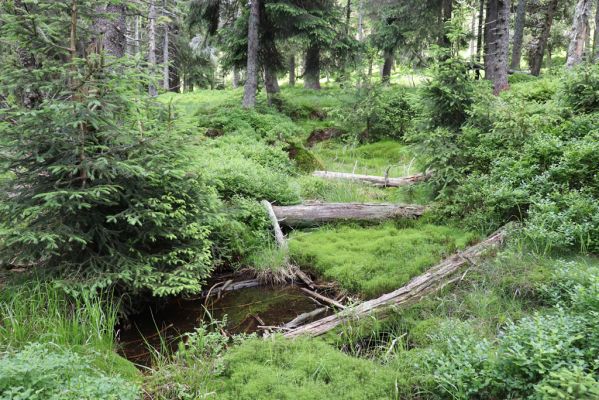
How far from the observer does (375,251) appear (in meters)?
6.18

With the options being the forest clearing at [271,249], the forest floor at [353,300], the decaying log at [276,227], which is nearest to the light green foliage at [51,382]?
the forest clearing at [271,249]

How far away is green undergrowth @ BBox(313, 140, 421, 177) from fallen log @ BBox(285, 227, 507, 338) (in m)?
4.94

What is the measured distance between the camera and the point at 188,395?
3104 mm

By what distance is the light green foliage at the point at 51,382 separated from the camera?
2.52 metres

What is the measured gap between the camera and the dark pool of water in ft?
15.1

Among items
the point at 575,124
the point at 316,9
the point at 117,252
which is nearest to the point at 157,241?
the point at 117,252

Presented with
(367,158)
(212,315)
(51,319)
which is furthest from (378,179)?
(51,319)

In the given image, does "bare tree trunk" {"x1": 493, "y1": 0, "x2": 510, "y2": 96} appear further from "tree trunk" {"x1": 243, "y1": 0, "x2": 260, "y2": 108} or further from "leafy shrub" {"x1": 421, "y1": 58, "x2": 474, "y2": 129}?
"tree trunk" {"x1": 243, "y1": 0, "x2": 260, "y2": 108}

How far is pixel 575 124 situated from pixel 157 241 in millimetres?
6155

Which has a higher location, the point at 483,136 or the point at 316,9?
the point at 316,9

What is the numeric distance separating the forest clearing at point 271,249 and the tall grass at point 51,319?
1.1 inches

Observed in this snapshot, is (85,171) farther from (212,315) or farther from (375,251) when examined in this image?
(375,251)

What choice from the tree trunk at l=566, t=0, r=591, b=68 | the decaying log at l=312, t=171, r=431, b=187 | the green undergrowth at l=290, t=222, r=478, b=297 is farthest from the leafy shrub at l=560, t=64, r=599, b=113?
the tree trunk at l=566, t=0, r=591, b=68

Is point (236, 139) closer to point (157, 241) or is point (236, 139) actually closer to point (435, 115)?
point (435, 115)
